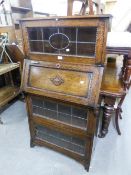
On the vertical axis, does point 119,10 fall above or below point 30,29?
above

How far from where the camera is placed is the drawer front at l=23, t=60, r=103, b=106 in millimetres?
999

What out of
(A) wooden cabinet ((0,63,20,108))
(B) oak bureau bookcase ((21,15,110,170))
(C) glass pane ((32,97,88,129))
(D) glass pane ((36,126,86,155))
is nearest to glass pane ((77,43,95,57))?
(B) oak bureau bookcase ((21,15,110,170))

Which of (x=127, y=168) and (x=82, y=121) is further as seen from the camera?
(x=127, y=168)

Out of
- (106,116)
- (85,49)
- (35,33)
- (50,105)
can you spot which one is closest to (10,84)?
(50,105)

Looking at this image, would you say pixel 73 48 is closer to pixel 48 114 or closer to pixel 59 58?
pixel 59 58

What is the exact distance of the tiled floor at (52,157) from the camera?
1.35 meters

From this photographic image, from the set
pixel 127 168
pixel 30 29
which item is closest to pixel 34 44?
pixel 30 29

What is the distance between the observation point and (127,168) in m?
1.36

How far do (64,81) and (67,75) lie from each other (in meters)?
0.05

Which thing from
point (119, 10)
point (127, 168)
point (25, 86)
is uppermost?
point (119, 10)

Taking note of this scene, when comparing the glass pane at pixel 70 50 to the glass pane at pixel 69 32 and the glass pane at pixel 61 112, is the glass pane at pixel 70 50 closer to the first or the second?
the glass pane at pixel 69 32

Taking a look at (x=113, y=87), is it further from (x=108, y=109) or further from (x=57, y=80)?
(x=57, y=80)

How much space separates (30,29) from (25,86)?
1.44ft

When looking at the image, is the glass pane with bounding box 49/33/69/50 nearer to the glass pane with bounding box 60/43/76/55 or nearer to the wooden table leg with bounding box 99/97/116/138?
the glass pane with bounding box 60/43/76/55
